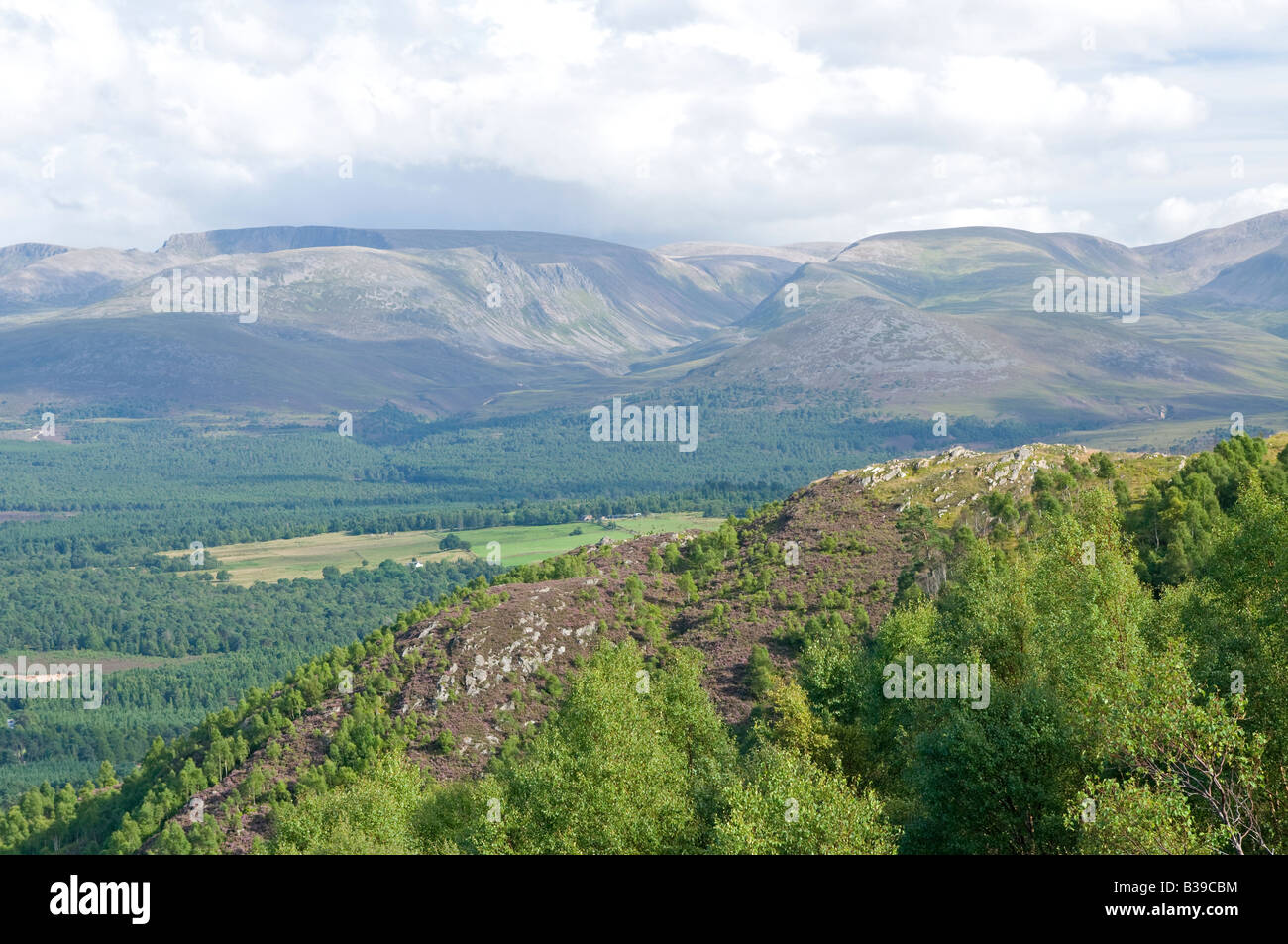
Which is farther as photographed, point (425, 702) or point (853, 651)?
point (425, 702)

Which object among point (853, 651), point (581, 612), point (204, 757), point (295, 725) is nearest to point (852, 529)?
point (581, 612)

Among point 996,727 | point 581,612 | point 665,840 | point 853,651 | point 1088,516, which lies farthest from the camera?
point 581,612

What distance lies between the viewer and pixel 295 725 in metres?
107

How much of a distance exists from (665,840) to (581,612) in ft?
211

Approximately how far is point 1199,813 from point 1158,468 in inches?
4364

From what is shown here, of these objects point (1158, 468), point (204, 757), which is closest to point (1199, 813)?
point (204, 757)

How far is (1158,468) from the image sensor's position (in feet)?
467
